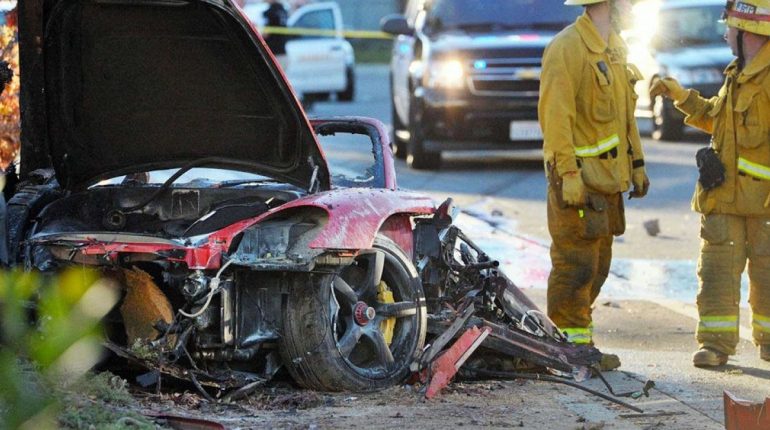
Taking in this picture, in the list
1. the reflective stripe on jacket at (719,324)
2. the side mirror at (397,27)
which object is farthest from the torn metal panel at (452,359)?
the side mirror at (397,27)

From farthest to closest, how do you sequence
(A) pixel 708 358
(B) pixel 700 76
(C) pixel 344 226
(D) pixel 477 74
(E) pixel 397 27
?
(B) pixel 700 76 → (E) pixel 397 27 → (D) pixel 477 74 → (A) pixel 708 358 → (C) pixel 344 226

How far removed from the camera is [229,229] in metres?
5.57

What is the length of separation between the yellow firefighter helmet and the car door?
19103 mm

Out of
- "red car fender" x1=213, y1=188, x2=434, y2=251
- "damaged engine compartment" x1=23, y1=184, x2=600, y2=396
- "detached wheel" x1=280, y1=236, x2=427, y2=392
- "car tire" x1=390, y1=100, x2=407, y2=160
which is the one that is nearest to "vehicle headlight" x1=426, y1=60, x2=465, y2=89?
"car tire" x1=390, y1=100, x2=407, y2=160

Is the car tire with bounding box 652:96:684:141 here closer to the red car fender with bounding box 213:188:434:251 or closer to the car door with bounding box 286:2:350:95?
the car door with bounding box 286:2:350:95

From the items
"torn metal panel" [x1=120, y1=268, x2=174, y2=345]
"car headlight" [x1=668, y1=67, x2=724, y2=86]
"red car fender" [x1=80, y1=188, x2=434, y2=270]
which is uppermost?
"red car fender" [x1=80, y1=188, x2=434, y2=270]

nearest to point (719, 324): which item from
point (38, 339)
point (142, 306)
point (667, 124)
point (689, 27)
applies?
point (142, 306)

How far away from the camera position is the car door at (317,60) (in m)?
26.7

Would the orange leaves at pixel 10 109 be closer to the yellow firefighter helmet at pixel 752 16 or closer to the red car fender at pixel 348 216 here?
the red car fender at pixel 348 216

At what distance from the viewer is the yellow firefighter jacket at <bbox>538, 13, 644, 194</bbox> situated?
23.7 ft

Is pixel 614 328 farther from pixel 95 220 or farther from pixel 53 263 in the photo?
pixel 53 263

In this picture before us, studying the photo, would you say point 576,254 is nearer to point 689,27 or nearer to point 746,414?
point 746,414

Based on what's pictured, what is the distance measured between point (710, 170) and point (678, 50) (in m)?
13.1

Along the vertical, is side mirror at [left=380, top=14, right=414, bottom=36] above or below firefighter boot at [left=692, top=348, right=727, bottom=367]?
above
